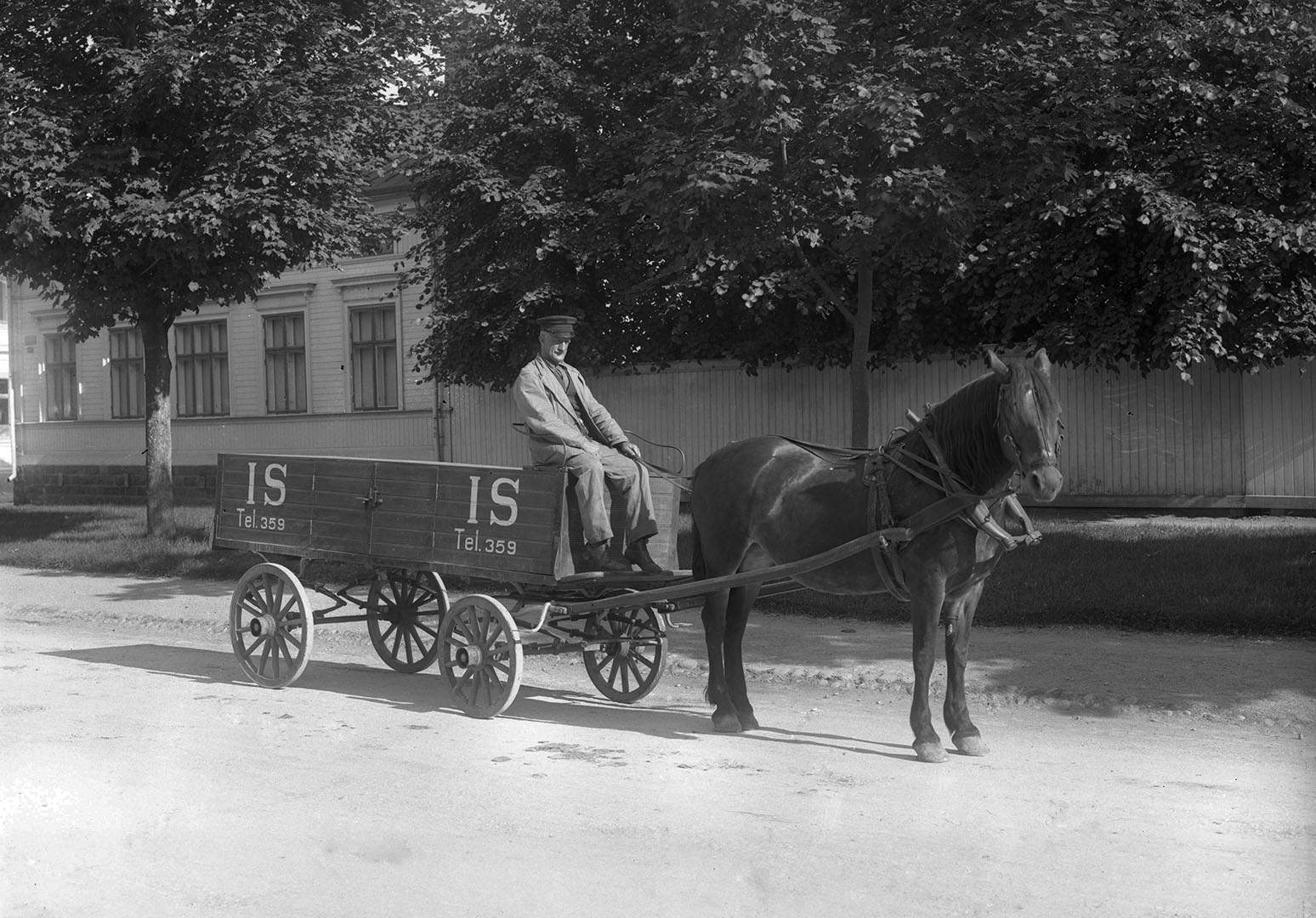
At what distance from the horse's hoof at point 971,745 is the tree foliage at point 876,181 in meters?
5.02

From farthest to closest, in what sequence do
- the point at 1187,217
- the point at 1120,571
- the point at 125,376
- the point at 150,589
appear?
1. the point at 125,376
2. the point at 1187,217
3. the point at 150,589
4. the point at 1120,571

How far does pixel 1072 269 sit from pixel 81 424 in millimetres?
24340

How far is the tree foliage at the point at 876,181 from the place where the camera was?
1106 cm

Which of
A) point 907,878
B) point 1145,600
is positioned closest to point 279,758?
point 907,878

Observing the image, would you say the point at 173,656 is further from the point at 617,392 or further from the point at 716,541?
the point at 617,392

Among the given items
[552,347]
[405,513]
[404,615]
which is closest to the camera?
[552,347]

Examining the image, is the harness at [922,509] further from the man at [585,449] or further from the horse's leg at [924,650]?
the man at [585,449]

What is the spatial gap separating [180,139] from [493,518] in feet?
36.3

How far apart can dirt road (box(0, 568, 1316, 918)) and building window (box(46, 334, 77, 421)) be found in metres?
24.9

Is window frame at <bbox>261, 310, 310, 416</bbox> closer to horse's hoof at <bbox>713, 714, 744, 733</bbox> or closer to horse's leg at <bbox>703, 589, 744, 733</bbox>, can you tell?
horse's leg at <bbox>703, 589, 744, 733</bbox>

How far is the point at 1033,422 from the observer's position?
19.8 feet

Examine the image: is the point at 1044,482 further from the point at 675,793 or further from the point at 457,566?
the point at 457,566

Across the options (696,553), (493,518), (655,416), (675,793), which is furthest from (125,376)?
(675,793)

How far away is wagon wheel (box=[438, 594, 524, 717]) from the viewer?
762 cm
